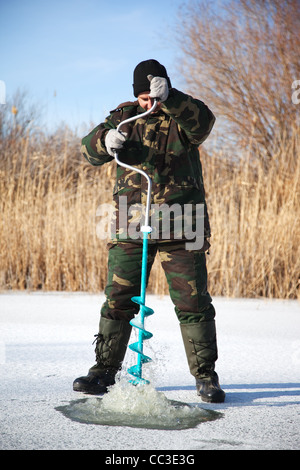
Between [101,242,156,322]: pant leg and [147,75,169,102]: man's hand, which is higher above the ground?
[147,75,169,102]: man's hand

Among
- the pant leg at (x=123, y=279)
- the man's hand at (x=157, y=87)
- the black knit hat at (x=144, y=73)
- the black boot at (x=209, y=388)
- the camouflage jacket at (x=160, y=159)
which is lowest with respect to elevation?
the black boot at (x=209, y=388)

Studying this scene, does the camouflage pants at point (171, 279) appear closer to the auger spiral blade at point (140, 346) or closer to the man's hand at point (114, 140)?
the auger spiral blade at point (140, 346)

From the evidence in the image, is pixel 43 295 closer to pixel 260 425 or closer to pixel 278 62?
pixel 260 425

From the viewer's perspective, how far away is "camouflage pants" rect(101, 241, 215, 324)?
252 centimetres

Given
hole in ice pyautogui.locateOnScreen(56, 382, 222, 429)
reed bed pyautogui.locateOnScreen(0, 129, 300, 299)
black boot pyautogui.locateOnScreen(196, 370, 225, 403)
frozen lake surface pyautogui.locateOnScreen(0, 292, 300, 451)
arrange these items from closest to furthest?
1. frozen lake surface pyautogui.locateOnScreen(0, 292, 300, 451)
2. hole in ice pyautogui.locateOnScreen(56, 382, 222, 429)
3. black boot pyautogui.locateOnScreen(196, 370, 225, 403)
4. reed bed pyautogui.locateOnScreen(0, 129, 300, 299)

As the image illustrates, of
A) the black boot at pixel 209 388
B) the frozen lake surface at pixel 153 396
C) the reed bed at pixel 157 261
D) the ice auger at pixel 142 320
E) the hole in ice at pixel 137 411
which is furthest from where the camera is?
the reed bed at pixel 157 261

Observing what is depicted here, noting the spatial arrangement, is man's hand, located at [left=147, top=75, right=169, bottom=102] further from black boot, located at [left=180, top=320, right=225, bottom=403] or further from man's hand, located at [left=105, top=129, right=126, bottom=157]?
black boot, located at [left=180, top=320, right=225, bottom=403]

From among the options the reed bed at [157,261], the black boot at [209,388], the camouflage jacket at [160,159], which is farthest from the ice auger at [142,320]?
the reed bed at [157,261]

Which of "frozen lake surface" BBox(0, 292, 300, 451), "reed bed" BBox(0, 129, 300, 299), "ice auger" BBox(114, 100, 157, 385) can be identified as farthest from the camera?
"reed bed" BBox(0, 129, 300, 299)

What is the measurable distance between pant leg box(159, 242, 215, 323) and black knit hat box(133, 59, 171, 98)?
2.23 ft

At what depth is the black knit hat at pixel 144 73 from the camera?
2.53 metres

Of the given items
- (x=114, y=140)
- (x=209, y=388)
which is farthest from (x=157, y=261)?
(x=114, y=140)

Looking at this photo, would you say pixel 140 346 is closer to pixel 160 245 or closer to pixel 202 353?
pixel 202 353

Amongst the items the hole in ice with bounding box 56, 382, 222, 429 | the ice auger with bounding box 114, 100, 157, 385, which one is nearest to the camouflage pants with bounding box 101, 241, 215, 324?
the ice auger with bounding box 114, 100, 157, 385
